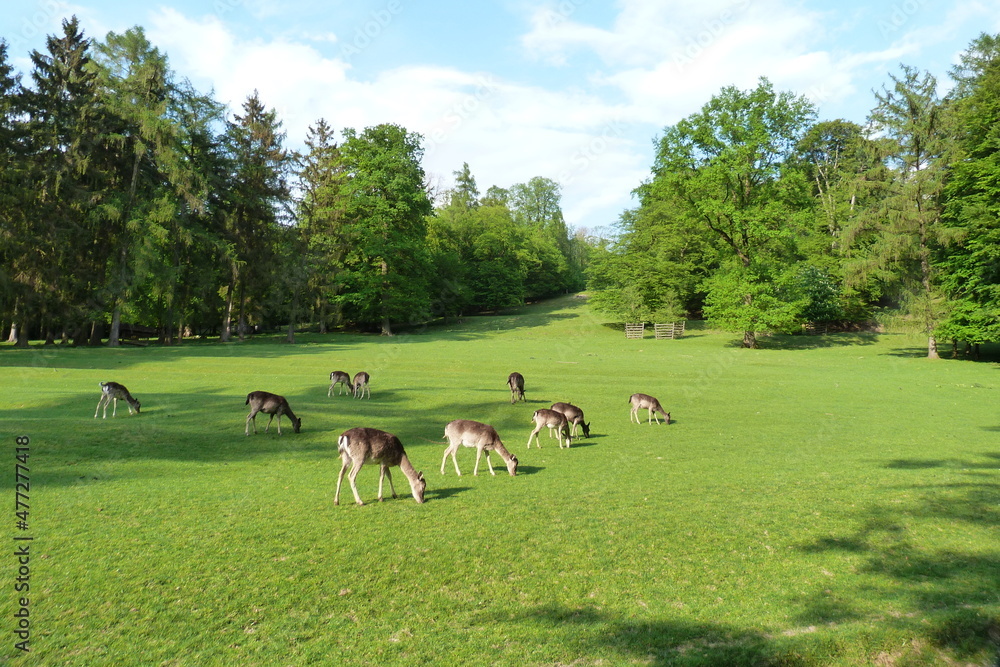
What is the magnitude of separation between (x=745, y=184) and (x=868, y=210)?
33.3 feet

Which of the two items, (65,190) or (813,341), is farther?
(813,341)

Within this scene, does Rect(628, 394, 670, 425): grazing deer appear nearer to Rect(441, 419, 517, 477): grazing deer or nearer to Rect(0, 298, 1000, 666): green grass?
Rect(0, 298, 1000, 666): green grass

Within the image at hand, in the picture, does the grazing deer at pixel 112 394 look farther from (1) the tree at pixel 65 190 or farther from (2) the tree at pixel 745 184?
(2) the tree at pixel 745 184

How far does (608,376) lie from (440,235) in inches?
2699

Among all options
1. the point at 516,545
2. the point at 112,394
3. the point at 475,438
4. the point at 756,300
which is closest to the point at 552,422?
the point at 475,438

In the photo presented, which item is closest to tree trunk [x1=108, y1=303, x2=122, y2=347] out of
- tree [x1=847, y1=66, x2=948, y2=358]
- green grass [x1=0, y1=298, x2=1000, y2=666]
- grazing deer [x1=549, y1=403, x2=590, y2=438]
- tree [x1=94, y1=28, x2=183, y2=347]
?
tree [x1=94, y1=28, x2=183, y2=347]

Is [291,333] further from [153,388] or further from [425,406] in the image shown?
[425,406]

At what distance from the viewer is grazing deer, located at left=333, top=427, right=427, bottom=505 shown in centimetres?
925

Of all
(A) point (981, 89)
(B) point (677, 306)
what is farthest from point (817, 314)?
(A) point (981, 89)

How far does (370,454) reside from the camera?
9391 mm

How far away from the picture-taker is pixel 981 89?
39.7 meters

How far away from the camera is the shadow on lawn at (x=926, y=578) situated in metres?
5.70

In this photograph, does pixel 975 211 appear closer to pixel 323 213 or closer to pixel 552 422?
pixel 552 422

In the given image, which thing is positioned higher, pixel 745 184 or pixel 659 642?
pixel 745 184
